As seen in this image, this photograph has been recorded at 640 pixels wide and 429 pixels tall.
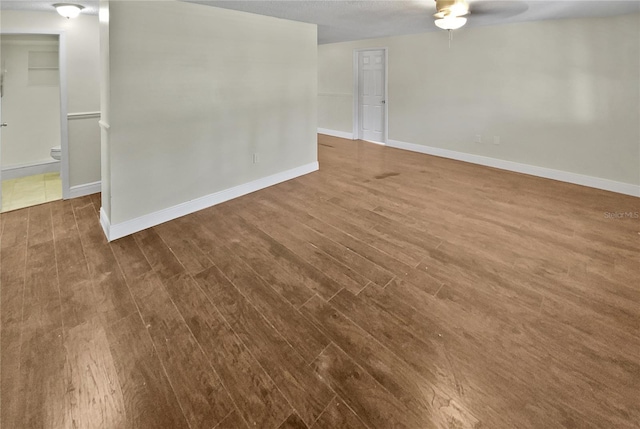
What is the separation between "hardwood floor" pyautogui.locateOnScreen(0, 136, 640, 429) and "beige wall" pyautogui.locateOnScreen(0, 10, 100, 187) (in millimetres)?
720

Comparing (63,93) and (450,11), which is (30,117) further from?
(450,11)

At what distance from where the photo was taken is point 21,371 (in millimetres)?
1573

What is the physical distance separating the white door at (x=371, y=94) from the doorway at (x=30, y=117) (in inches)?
214

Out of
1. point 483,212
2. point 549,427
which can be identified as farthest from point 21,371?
point 483,212

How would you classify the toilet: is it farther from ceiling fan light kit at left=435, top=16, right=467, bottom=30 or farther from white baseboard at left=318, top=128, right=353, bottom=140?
white baseboard at left=318, top=128, right=353, bottom=140

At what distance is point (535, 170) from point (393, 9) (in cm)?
322

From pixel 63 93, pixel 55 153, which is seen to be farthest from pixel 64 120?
pixel 55 153

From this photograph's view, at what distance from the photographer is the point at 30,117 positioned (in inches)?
178

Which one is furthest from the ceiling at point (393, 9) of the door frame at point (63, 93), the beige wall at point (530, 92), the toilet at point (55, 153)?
the toilet at point (55, 153)

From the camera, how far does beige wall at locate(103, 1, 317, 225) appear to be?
2.82m

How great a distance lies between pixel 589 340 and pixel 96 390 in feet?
8.48

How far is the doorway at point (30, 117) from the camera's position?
13.8 ft

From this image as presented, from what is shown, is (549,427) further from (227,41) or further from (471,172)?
(471,172)

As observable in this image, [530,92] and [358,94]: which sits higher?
[358,94]
